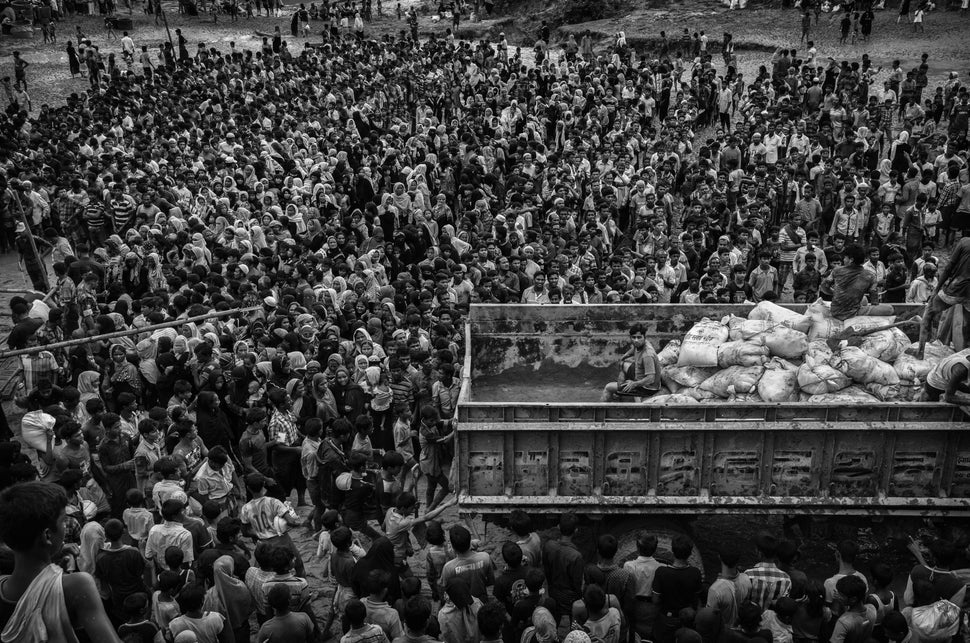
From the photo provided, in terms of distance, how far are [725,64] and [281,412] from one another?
2392 cm

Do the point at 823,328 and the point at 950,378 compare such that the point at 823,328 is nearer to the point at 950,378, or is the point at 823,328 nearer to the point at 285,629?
the point at 950,378

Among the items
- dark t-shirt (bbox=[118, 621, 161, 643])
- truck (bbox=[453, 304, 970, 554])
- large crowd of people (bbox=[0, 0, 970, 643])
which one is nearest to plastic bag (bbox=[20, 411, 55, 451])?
large crowd of people (bbox=[0, 0, 970, 643])

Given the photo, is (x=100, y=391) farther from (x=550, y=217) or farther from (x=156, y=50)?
(x=156, y=50)

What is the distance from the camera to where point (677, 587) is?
6492 mm

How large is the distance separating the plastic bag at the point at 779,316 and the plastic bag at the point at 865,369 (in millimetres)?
606

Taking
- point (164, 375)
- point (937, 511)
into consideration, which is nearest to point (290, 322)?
point (164, 375)

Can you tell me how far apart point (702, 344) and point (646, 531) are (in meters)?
2.09

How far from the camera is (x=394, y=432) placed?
941cm

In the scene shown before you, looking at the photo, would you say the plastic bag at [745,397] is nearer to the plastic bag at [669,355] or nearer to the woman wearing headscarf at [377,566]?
the plastic bag at [669,355]

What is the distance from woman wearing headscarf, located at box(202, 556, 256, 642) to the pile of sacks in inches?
156

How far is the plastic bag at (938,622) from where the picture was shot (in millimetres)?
6277

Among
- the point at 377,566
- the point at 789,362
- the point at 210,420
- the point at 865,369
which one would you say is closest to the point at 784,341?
the point at 789,362

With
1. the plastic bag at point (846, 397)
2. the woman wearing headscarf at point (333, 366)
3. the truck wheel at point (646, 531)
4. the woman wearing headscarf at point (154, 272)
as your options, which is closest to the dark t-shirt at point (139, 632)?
the truck wheel at point (646, 531)

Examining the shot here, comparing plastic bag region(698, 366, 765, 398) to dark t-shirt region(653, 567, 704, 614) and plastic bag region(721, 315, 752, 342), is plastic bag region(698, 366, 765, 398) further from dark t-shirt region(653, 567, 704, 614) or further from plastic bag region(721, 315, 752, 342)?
dark t-shirt region(653, 567, 704, 614)
